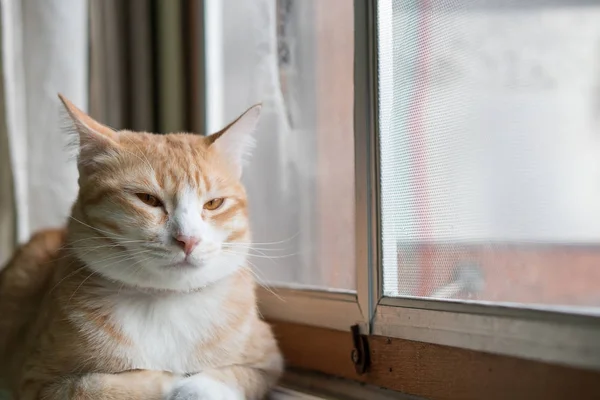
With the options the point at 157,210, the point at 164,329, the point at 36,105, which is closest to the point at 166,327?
the point at 164,329

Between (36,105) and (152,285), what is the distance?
3.31 ft

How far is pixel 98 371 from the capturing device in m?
1.15

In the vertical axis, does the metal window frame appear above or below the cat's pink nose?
below

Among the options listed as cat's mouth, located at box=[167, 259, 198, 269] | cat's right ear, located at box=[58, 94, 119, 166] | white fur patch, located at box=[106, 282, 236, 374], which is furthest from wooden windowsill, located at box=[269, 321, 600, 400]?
cat's right ear, located at box=[58, 94, 119, 166]

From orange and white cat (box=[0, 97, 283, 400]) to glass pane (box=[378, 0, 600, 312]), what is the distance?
0.30 m

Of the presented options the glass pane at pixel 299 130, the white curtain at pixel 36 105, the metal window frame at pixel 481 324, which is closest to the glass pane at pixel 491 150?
the metal window frame at pixel 481 324

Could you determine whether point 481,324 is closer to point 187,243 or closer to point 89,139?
point 187,243

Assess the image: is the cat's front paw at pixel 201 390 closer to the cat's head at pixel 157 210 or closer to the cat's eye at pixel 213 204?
the cat's head at pixel 157 210

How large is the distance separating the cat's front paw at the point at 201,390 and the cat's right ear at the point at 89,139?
44cm

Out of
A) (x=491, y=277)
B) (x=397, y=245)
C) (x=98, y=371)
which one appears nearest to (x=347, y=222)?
(x=397, y=245)

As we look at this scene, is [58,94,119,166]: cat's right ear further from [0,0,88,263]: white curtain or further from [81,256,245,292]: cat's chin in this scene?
[0,0,88,263]: white curtain

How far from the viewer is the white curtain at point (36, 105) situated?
1.93 m

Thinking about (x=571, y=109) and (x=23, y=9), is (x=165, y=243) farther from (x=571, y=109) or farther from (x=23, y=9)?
(x=23, y=9)

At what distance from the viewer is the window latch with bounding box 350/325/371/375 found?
1.28 m
